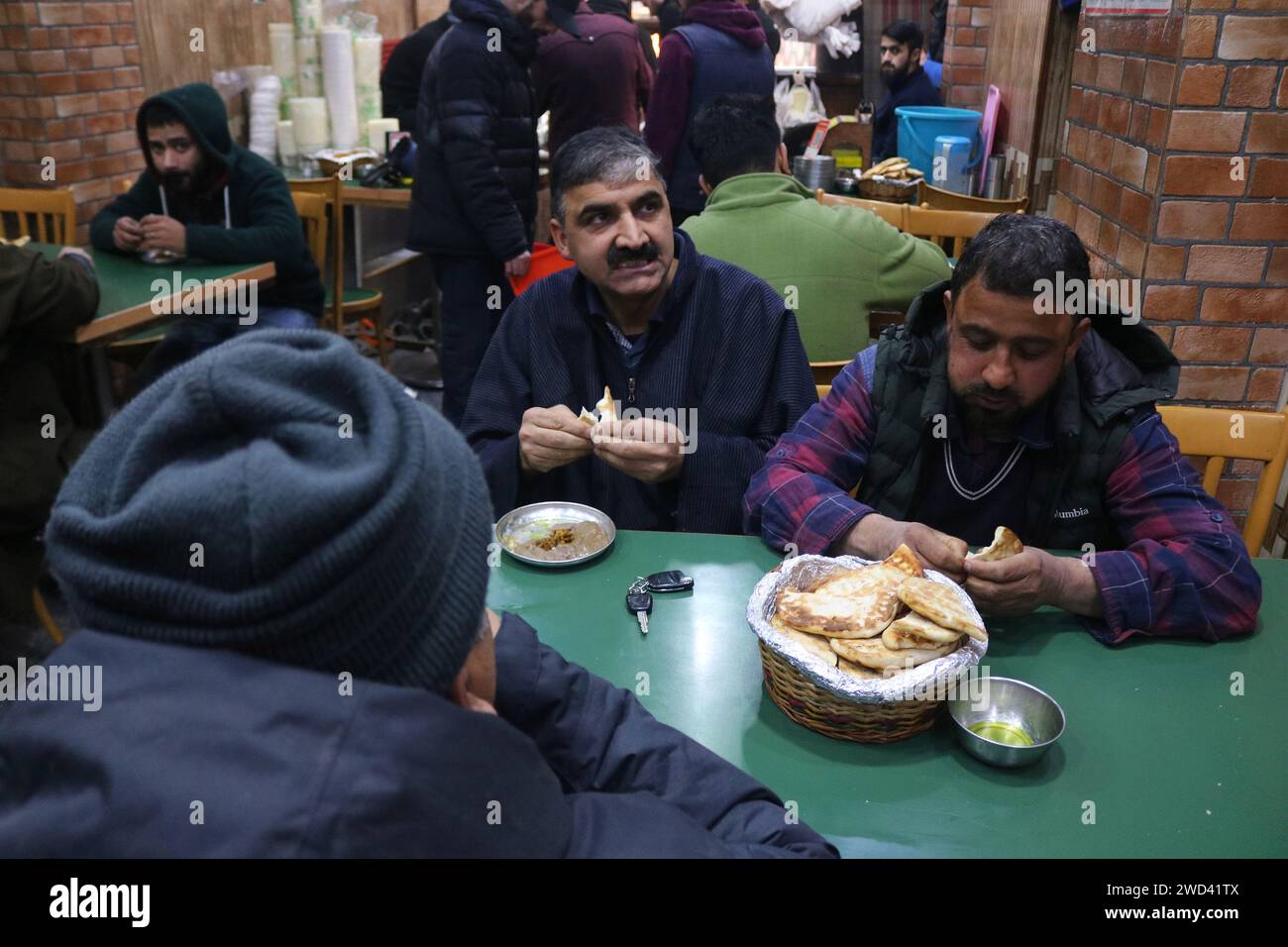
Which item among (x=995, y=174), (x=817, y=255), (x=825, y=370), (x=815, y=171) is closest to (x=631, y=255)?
(x=825, y=370)

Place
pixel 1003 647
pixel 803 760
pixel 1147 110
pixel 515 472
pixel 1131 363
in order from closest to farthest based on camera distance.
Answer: pixel 803 760, pixel 1003 647, pixel 1131 363, pixel 515 472, pixel 1147 110

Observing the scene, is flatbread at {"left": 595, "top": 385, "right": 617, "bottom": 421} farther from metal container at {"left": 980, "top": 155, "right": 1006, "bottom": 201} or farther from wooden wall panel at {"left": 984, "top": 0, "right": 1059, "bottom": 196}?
metal container at {"left": 980, "top": 155, "right": 1006, "bottom": 201}

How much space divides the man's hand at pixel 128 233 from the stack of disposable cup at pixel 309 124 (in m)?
2.50

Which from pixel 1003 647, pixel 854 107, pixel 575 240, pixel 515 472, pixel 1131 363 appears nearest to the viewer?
pixel 1003 647

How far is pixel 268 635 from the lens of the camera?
2.40 feet

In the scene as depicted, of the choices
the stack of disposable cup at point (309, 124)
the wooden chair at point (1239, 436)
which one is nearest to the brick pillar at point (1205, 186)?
the wooden chair at point (1239, 436)

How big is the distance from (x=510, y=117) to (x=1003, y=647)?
342 centimetres

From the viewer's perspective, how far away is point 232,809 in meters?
0.69

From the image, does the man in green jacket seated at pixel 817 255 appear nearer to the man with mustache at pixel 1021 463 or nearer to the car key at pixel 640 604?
the man with mustache at pixel 1021 463

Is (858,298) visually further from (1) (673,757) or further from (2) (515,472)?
(1) (673,757)

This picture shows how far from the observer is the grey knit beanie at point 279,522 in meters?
0.72

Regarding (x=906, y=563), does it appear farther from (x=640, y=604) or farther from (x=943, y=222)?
(x=943, y=222)
